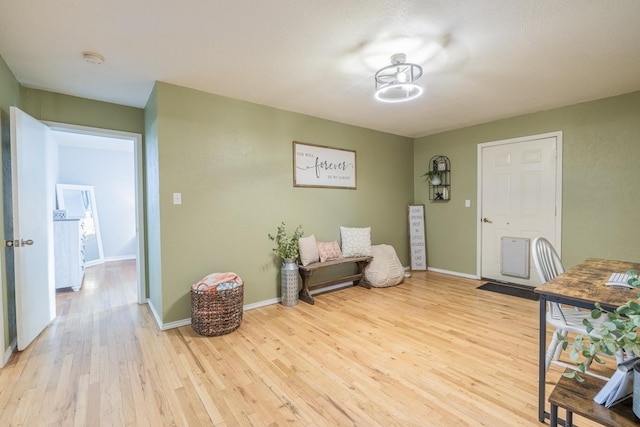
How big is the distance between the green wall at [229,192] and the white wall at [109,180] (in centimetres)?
384

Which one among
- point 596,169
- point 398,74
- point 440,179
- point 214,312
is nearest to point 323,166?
point 398,74

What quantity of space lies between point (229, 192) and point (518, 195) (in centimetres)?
386

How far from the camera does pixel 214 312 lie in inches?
105

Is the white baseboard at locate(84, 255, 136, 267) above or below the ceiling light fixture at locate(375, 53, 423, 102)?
below

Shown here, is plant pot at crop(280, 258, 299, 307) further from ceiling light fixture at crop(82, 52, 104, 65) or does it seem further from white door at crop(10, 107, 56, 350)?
ceiling light fixture at crop(82, 52, 104, 65)

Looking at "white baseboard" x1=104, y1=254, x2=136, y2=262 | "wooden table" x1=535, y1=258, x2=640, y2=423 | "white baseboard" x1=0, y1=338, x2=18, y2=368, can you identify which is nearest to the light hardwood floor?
"white baseboard" x1=0, y1=338, x2=18, y2=368

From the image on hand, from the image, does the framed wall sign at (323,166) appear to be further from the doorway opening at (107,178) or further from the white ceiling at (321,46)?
the doorway opening at (107,178)

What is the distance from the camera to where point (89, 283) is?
4551 millimetres

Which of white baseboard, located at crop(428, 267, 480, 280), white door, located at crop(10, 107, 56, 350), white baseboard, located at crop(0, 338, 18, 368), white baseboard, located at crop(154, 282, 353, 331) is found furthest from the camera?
white baseboard, located at crop(428, 267, 480, 280)

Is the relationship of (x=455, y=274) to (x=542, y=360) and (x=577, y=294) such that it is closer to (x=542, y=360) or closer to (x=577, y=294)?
(x=542, y=360)

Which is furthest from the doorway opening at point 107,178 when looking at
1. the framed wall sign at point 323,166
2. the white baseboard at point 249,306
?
the framed wall sign at point 323,166

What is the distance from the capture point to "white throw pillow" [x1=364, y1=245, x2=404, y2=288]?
4.12 metres

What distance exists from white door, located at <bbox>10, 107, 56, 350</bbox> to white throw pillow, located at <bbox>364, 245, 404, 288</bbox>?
356 centimetres

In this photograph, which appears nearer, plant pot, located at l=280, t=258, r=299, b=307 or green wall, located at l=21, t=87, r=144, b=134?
green wall, located at l=21, t=87, r=144, b=134
